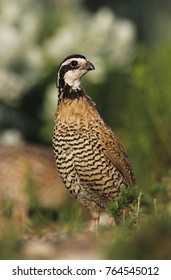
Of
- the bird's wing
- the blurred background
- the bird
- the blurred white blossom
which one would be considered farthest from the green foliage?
the blurred white blossom

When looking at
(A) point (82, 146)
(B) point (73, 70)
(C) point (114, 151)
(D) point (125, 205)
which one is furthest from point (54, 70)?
(D) point (125, 205)

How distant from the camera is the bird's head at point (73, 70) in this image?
7.79m

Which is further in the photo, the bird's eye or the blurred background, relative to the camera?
the blurred background

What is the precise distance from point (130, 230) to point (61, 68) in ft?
6.19

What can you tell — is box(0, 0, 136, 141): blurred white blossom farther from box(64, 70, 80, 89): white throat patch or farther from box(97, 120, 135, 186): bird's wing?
box(64, 70, 80, 89): white throat patch

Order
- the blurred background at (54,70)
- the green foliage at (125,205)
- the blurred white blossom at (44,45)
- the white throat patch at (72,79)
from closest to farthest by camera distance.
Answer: the green foliage at (125,205), the white throat patch at (72,79), the blurred background at (54,70), the blurred white blossom at (44,45)

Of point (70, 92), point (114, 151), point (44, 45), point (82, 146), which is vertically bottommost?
point (82, 146)

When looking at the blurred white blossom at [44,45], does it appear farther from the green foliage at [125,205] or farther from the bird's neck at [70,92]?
the green foliage at [125,205]

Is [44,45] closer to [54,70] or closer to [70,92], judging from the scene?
[54,70]

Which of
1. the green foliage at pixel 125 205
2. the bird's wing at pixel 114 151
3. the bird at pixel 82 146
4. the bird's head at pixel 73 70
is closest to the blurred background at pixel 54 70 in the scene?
the bird's wing at pixel 114 151

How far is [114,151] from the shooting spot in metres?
8.09

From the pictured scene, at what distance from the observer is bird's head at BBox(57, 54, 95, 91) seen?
7.79 metres

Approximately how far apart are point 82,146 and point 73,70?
577mm

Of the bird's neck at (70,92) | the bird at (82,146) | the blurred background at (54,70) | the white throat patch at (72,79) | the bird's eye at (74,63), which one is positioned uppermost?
the blurred background at (54,70)
